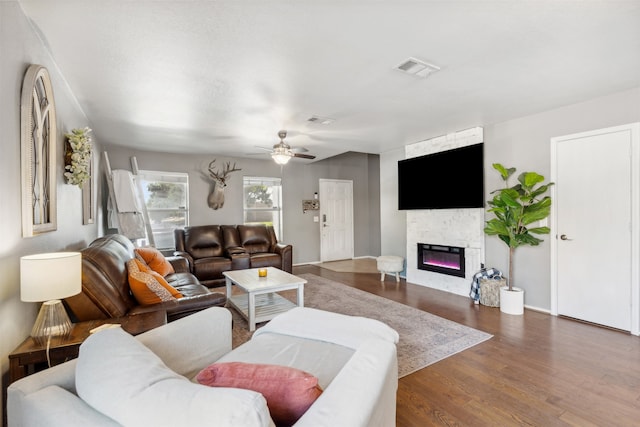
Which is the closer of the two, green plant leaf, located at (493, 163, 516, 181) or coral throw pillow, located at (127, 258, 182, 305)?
coral throw pillow, located at (127, 258, 182, 305)

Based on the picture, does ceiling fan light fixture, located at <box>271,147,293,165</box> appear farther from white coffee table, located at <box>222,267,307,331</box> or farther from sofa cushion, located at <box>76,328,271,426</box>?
sofa cushion, located at <box>76,328,271,426</box>

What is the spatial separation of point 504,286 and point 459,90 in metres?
2.61

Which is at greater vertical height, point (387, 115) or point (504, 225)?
point (387, 115)

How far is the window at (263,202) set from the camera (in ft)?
21.8

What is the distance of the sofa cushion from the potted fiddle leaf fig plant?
3.89m

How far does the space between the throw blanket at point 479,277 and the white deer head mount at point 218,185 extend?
464 cm

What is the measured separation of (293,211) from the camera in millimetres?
7074

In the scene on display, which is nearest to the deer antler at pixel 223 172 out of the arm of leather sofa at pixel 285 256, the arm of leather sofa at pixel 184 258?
the arm of leather sofa at pixel 184 258

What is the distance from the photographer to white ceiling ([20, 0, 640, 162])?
180 centimetres

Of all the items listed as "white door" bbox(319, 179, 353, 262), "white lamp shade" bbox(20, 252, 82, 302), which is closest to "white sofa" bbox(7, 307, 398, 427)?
"white lamp shade" bbox(20, 252, 82, 302)

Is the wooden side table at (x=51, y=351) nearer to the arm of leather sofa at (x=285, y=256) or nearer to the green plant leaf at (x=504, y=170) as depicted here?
the arm of leather sofa at (x=285, y=256)

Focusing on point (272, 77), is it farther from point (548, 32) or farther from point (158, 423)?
point (158, 423)

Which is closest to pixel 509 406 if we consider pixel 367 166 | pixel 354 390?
pixel 354 390

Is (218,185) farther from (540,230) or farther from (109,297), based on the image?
(540,230)
